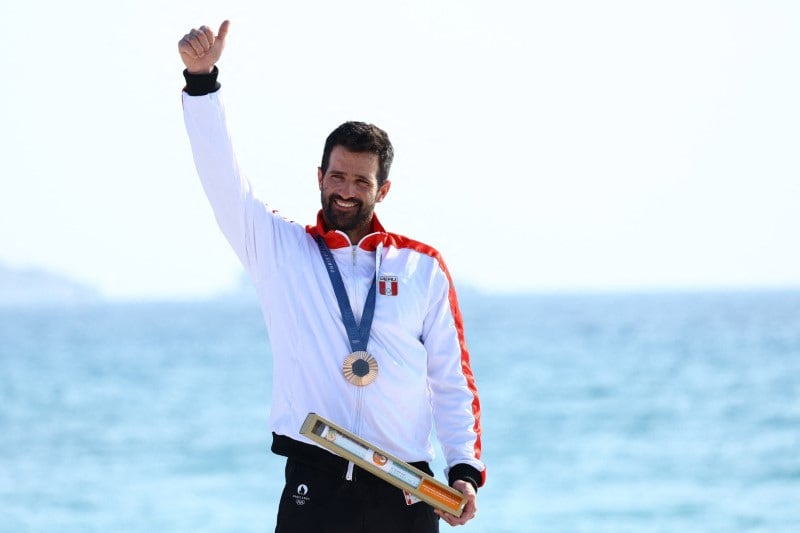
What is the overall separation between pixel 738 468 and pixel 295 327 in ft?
45.4

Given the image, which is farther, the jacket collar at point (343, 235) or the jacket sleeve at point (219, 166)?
the jacket collar at point (343, 235)

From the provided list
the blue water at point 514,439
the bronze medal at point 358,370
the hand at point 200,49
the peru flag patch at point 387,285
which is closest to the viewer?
the hand at point 200,49

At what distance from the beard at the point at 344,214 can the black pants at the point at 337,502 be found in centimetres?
66

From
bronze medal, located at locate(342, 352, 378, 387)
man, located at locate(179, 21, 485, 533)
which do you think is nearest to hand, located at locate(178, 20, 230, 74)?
man, located at locate(179, 21, 485, 533)

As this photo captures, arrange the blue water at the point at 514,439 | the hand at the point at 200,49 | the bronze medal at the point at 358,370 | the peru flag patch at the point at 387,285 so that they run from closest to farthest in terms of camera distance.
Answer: the hand at the point at 200,49 → the bronze medal at the point at 358,370 → the peru flag patch at the point at 387,285 → the blue water at the point at 514,439

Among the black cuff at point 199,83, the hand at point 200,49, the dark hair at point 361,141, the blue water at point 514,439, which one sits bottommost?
the blue water at point 514,439

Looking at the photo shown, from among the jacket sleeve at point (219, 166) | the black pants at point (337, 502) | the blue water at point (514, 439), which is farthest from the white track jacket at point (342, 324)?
the blue water at point (514, 439)

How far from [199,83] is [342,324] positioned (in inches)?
29.7

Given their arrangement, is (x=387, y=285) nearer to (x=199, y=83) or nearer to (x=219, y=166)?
(x=219, y=166)

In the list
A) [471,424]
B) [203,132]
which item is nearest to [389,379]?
[471,424]

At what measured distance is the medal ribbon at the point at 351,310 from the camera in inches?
133

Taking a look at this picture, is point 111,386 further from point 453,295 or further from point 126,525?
point 453,295

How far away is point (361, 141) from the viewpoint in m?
3.41

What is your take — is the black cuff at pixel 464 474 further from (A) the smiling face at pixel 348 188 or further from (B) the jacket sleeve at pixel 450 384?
(A) the smiling face at pixel 348 188
